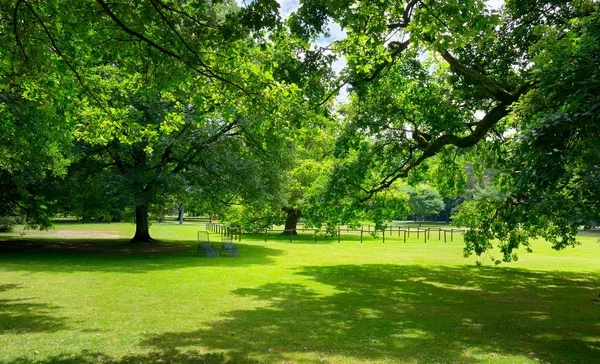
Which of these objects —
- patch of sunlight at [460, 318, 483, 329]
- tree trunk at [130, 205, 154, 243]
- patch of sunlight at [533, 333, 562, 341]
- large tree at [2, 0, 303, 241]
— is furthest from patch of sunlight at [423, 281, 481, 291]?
tree trunk at [130, 205, 154, 243]

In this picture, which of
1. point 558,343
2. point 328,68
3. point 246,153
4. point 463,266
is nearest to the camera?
point 558,343

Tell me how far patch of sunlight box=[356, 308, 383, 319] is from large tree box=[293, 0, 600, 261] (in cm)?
384

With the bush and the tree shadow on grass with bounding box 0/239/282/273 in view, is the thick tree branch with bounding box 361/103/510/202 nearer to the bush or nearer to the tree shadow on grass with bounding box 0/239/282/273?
the tree shadow on grass with bounding box 0/239/282/273

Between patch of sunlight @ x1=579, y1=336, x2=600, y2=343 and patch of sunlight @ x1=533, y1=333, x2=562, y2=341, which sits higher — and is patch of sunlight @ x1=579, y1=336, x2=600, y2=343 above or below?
above

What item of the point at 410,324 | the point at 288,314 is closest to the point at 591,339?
the point at 410,324

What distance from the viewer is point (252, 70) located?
26.1 ft

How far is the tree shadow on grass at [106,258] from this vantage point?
1645cm

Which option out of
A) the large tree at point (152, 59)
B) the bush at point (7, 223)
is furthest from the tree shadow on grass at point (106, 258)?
the bush at point (7, 223)

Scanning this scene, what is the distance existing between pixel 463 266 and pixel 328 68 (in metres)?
12.3

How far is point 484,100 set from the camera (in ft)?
45.5

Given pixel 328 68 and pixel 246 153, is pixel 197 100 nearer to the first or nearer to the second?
pixel 328 68

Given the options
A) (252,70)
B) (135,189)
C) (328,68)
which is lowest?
(135,189)

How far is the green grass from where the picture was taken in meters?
6.65

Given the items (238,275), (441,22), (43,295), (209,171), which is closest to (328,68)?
(441,22)
